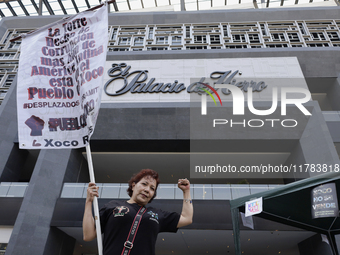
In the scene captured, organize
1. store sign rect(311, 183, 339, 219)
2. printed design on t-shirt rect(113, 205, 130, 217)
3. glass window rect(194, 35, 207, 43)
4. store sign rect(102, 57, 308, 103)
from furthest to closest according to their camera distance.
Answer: glass window rect(194, 35, 207, 43) < store sign rect(102, 57, 308, 103) < store sign rect(311, 183, 339, 219) < printed design on t-shirt rect(113, 205, 130, 217)

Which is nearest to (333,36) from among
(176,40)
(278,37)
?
(278,37)

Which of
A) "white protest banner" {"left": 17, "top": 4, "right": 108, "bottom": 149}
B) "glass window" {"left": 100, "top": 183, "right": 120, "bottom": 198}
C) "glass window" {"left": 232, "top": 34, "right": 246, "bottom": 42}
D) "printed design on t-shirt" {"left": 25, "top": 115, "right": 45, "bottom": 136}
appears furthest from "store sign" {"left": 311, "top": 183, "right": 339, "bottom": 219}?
"glass window" {"left": 232, "top": 34, "right": 246, "bottom": 42}

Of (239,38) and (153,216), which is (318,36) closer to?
(239,38)

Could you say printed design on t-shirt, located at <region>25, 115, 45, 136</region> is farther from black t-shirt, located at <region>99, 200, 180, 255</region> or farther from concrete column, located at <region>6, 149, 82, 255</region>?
concrete column, located at <region>6, 149, 82, 255</region>

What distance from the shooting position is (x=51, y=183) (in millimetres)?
12383

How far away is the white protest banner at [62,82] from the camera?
13.5 feet

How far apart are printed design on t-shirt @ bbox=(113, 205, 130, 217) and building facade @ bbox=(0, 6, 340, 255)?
917cm

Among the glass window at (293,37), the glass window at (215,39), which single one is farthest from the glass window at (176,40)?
the glass window at (293,37)

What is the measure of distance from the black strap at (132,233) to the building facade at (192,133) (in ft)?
30.0

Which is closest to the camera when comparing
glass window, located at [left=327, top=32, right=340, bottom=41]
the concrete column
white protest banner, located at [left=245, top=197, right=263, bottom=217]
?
white protest banner, located at [left=245, top=197, right=263, bottom=217]

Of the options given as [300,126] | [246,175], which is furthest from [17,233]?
[300,126]

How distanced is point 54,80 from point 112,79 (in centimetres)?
1291

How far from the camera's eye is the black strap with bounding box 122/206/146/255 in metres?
2.41

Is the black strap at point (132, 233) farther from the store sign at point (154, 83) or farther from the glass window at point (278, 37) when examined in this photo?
the glass window at point (278, 37)
